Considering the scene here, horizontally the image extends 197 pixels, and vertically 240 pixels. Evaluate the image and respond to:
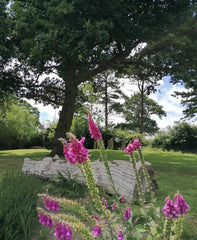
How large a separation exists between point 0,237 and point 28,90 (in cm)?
1010

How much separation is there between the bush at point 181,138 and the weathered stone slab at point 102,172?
1712cm

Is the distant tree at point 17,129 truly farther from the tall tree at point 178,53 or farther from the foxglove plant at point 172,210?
the foxglove plant at point 172,210

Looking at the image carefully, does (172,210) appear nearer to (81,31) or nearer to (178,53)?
(81,31)

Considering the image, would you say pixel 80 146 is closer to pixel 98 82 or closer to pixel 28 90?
pixel 28 90

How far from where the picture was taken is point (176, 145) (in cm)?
2191

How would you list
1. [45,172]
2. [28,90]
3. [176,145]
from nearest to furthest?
[45,172], [28,90], [176,145]

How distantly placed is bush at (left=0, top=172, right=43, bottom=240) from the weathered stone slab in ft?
5.13

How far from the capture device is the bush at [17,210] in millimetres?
2723

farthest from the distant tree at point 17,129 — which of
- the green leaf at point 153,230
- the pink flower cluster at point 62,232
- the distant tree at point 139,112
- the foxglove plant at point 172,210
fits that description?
the distant tree at point 139,112

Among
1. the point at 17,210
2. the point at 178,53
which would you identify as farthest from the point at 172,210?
the point at 178,53

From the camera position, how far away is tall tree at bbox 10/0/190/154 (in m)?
8.66

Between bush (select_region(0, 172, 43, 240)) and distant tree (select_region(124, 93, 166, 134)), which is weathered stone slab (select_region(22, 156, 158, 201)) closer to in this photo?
bush (select_region(0, 172, 43, 240))

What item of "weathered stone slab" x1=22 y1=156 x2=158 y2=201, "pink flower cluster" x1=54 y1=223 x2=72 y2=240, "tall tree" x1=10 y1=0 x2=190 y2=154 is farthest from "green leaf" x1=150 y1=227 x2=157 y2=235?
"tall tree" x1=10 y1=0 x2=190 y2=154

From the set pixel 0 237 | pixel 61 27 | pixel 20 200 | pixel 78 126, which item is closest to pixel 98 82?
pixel 78 126
